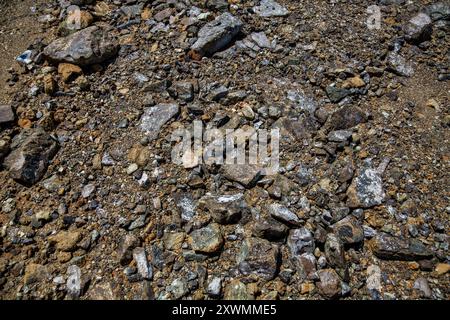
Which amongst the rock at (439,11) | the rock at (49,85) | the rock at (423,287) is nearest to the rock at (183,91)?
the rock at (49,85)

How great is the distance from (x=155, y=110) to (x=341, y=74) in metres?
2.18

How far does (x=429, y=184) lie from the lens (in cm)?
335

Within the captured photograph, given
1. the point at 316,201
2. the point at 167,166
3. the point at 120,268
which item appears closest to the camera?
the point at 120,268

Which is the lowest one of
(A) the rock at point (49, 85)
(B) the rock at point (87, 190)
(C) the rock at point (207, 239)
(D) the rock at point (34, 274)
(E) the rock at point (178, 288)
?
(E) the rock at point (178, 288)

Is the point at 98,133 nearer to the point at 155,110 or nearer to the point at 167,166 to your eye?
the point at 155,110

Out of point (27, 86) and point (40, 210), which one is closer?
point (40, 210)

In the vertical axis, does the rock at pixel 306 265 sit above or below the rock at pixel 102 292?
below

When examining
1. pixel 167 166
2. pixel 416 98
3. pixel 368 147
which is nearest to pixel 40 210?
pixel 167 166

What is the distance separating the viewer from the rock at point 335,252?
2.94 metres

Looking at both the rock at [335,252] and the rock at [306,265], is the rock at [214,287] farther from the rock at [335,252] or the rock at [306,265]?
the rock at [335,252]

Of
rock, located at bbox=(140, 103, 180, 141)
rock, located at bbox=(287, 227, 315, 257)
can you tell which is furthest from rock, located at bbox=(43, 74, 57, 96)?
rock, located at bbox=(287, 227, 315, 257)

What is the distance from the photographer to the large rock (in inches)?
136

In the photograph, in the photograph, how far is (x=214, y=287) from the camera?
2.86 m

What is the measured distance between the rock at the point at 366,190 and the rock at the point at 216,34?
7.42ft
